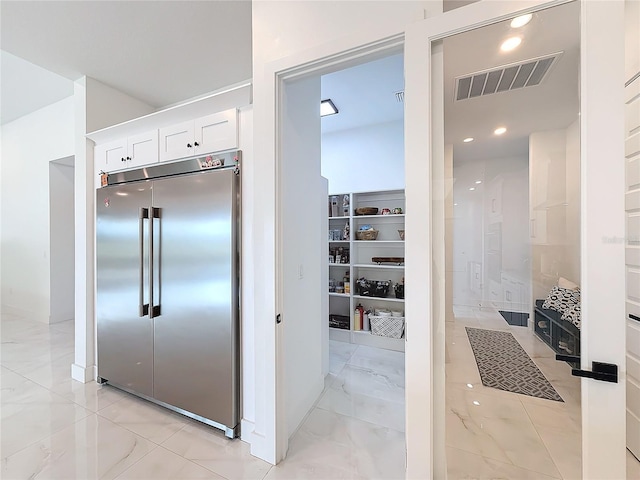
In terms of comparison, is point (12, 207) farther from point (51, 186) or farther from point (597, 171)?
point (597, 171)

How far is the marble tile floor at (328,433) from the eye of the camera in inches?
47.3

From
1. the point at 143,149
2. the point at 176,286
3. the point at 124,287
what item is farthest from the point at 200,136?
the point at 124,287

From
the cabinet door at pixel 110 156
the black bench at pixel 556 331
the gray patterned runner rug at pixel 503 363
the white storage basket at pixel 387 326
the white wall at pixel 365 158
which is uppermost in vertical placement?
the white wall at pixel 365 158

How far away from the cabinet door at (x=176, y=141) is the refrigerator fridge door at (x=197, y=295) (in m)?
0.23

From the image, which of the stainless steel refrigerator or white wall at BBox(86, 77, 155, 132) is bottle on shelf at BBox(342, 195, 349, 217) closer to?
the stainless steel refrigerator

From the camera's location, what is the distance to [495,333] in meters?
1.23

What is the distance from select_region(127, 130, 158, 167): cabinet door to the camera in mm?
2150

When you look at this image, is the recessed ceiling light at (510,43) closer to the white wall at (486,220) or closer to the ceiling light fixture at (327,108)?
the white wall at (486,220)

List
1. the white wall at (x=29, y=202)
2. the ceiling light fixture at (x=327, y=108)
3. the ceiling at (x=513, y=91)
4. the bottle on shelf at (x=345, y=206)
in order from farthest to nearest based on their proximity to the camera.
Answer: the white wall at (x=29, y=202)
the bottle on shelf at (x=345, y=206)
the ceiling light fixture at (x=327, y=108)
the ceiling at (x=513, y=91)

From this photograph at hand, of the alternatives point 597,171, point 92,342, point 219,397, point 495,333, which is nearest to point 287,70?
point 597,171

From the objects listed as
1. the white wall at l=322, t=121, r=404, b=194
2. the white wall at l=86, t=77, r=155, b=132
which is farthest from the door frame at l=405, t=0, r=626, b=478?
the white wall at l=86, t=77, r=155, b=132

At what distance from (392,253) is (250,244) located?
2267 millimetres

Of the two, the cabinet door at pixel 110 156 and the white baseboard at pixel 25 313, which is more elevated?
the cabinet door at pixel 110 156

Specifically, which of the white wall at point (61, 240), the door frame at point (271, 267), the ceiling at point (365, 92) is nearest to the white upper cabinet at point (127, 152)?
the door frame at point (271, 267)
